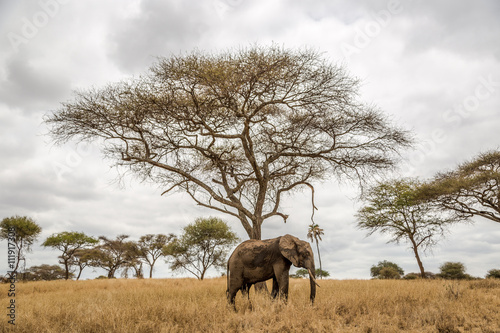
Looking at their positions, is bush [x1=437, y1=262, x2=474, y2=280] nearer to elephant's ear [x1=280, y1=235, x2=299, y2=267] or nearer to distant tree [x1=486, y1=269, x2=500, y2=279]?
distant tree [x1=486, y1=269, x2=500, y2=279]

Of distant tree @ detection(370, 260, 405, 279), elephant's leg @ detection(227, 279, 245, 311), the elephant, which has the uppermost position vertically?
the elephant

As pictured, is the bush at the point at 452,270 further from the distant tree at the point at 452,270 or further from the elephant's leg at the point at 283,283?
the elephant's leg at the point at 283,283

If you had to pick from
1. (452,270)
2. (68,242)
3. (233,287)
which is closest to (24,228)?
(68,242)

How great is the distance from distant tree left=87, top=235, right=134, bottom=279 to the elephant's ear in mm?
35892

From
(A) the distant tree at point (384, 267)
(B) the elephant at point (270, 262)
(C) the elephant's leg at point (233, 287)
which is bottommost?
(A) the distant tree at point (384, 267)

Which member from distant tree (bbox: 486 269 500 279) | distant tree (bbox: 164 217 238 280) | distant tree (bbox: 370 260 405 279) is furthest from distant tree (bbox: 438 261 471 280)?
distant tree (bbox: 164 217 238 280)

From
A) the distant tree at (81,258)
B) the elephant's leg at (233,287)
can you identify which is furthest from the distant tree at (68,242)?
the elephant's leg at (233,287)

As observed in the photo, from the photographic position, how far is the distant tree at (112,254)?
38.3 meters

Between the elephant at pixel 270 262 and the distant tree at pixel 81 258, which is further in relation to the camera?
the distant tree at pixel 81 258

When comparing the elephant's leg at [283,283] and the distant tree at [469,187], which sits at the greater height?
the distant tree at [469,187]

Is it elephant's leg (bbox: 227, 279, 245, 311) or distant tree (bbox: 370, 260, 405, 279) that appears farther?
distant tree (bbox: 370, 260, 405, 279)

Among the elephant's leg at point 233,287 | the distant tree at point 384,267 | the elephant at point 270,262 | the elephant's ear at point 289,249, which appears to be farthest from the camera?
the distant tree at point 384,267

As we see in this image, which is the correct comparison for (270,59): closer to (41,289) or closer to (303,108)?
(303,108)

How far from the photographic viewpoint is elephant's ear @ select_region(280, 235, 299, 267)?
764 cm
